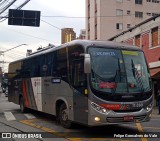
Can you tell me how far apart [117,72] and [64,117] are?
125 inches

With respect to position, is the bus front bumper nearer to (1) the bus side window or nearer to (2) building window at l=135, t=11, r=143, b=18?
(1) the bus side window

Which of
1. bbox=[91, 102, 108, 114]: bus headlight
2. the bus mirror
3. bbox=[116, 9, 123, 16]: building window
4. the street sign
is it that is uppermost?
bbox=[116, 9, 123, 16]: building window

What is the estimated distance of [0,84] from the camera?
6675 centimetres

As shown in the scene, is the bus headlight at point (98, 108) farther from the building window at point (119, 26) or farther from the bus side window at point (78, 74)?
the building window at point (119, 26)

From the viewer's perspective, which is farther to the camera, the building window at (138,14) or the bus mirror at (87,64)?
the building window at (138,14)

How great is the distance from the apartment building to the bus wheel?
5242 cm

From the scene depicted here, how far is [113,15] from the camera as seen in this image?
67.9m

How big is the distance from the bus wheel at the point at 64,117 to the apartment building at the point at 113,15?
52420 mm

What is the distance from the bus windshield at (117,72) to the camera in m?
11.8

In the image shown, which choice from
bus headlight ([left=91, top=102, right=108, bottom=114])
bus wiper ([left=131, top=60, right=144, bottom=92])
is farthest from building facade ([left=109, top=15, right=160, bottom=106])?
bus headlight ([left=91, top=102, right=108, bottom=114])

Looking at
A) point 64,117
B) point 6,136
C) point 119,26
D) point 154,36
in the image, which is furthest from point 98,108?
point 119,26

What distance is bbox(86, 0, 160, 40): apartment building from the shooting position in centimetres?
6675

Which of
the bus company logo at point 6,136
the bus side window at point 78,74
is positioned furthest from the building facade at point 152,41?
the bus company logo at point 6,136

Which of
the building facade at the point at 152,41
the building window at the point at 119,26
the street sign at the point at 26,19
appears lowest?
the building facade at the point at 152,41
